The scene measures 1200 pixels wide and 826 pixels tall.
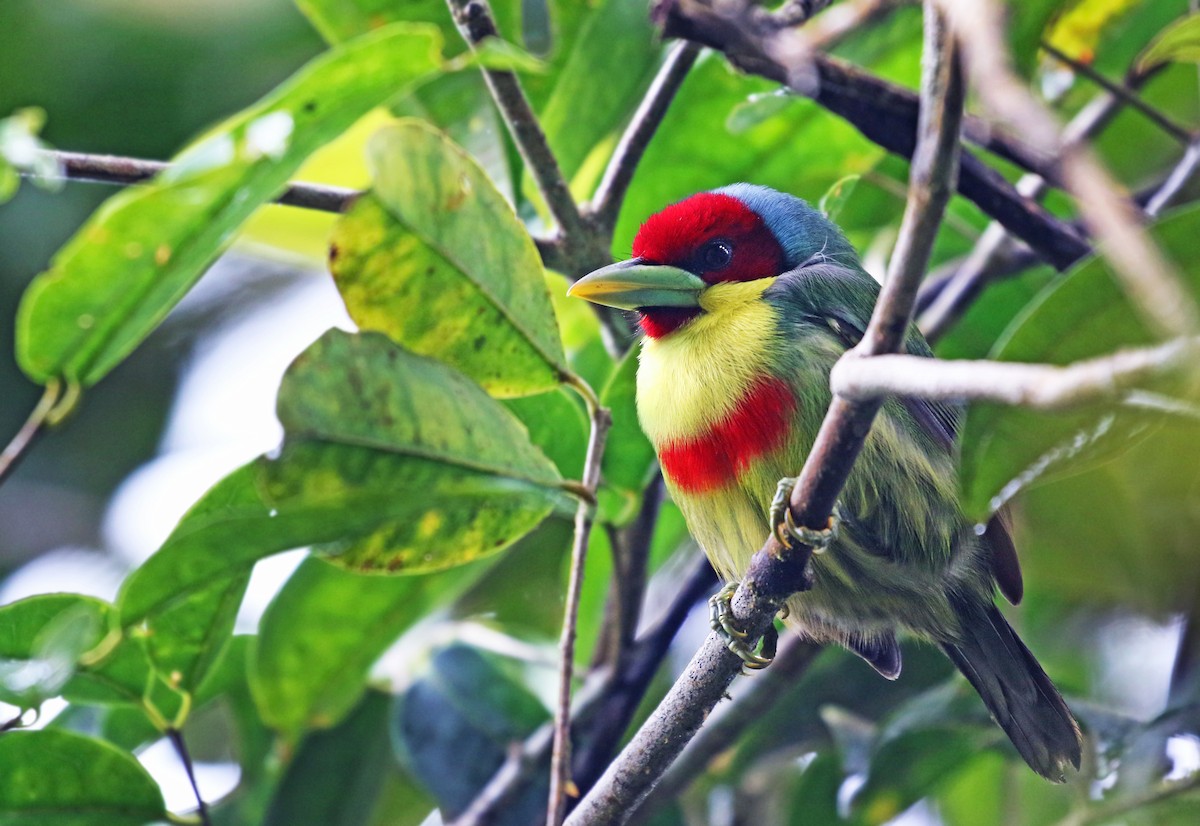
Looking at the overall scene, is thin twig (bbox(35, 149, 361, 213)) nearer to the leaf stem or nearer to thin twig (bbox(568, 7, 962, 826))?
the leaf stem

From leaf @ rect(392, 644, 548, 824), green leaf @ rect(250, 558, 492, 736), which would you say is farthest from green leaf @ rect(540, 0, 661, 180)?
leaf @ rect(392, 644, 548, 824)

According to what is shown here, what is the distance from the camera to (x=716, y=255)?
2.55 m

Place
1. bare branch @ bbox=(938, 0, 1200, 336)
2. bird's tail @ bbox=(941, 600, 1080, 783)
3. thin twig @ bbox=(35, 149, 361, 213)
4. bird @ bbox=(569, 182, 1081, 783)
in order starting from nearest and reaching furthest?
bare branch @ bbox=(938, 0, 1200, 336), thin twig @ bbox=(35, 149, 361, 213), bird @ bbox=(569, 182, 1081, 783), bird's tail @ bbox=(941, 600, 1080, 783)

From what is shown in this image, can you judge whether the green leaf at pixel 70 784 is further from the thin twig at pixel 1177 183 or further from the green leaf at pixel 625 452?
the thin twig at pixel 1177 183

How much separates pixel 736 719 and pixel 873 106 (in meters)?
1.29

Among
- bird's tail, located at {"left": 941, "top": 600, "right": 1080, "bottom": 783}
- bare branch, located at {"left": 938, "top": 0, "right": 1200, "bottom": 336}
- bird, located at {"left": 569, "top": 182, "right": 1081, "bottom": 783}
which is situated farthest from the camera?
bird's tail, located at {"left": 941, "top": 600, "right": 1080, "bottom": 783}

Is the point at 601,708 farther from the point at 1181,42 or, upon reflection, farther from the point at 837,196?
the point at 1181,42

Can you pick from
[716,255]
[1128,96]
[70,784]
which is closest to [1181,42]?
[1128,96]

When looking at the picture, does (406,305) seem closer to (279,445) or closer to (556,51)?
(279,445)

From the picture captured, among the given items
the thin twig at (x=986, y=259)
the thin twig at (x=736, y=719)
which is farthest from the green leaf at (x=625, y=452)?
the thin twig at (x=986, y=259)

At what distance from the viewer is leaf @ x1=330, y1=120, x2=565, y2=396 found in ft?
5.48

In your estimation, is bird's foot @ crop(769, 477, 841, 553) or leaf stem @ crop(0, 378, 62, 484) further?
leaf stem @ crop(0, 378, 62, 484)

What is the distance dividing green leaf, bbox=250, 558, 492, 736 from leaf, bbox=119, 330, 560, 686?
90 centimetres

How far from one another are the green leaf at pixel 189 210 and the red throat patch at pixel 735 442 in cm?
79
